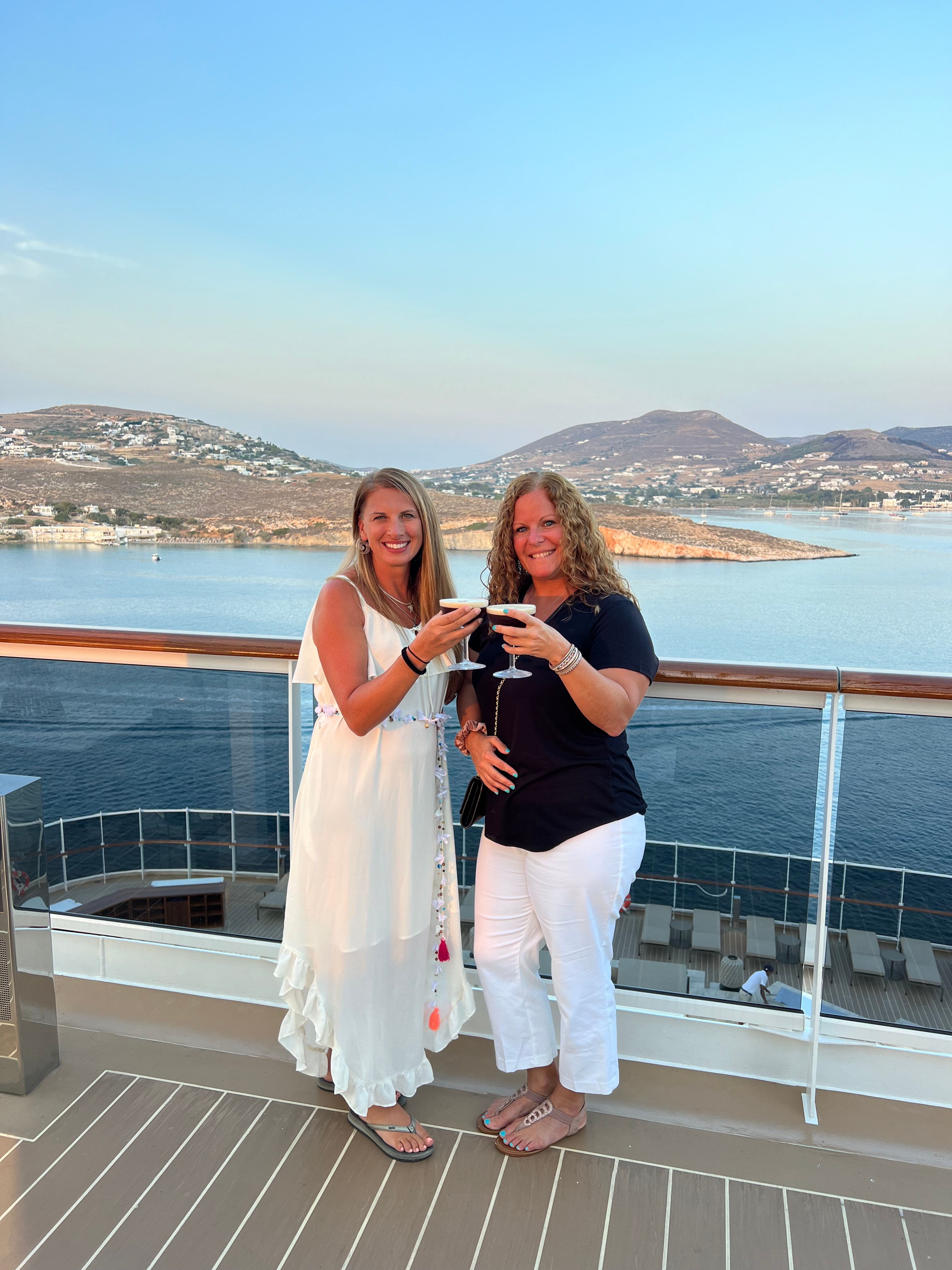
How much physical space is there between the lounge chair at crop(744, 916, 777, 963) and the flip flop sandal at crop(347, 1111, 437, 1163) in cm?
92

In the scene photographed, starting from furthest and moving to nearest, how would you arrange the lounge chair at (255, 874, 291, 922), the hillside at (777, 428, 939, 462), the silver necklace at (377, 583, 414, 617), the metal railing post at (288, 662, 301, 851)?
1. the hillside at (777, 428, 939, 462)
2. the lounge chair at (255, 874, 291, 922)
3. the metal railing post at (288, 662, 301, 851)
4. the silver necklace at (377, 583, 414, 617)

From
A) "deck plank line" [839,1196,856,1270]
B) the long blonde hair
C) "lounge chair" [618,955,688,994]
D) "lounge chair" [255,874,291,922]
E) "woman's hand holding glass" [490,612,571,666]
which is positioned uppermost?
the long blonde hair

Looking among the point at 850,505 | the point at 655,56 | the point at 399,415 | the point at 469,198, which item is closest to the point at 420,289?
the point at 469,198

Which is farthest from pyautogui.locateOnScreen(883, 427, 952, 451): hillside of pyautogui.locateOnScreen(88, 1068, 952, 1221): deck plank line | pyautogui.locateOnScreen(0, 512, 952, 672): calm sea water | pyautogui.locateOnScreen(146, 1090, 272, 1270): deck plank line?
pyautogui.locateOnScreen(146, 1090, 272, 1270): deck plank line

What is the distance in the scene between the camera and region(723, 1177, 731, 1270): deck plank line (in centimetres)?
155

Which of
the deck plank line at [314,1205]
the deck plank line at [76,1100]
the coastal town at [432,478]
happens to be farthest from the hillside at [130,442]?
the deck plank line at [314,1205]

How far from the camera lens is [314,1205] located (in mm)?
1660

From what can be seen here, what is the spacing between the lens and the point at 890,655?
20.7m

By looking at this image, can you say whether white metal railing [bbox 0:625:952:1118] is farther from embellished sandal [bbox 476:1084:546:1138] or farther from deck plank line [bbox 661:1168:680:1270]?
embellished sandal [bbox 476:1084:546:1138]

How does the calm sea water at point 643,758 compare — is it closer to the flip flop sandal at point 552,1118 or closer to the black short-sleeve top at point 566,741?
the black short-sleeve top at point 566,741

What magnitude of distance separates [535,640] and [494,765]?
0.40m

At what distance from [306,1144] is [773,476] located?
16965mm

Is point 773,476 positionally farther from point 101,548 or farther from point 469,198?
point 101,548

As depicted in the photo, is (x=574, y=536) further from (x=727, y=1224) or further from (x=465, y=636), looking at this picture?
(x=727, y=1224)
